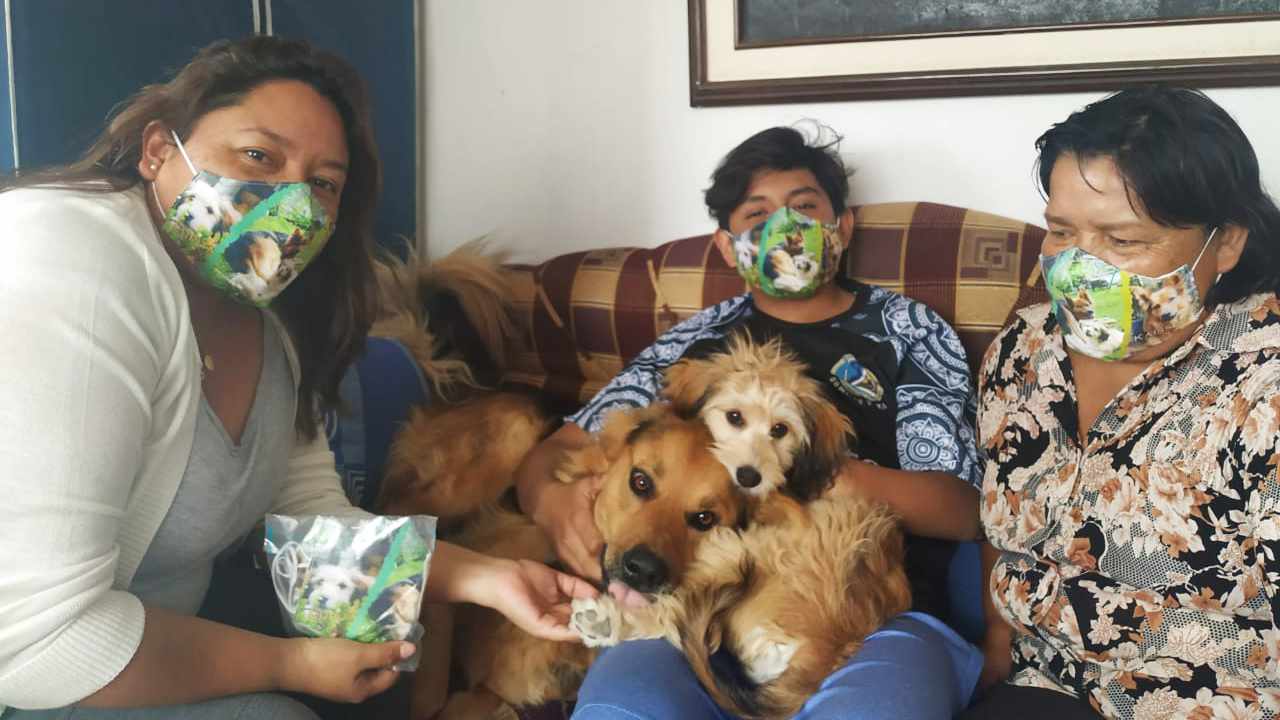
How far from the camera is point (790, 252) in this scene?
1.41m

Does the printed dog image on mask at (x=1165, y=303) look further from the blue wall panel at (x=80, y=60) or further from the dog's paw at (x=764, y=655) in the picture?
the blue wall panel at (x=80, y=60)

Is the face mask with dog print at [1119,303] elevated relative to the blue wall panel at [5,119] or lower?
lower

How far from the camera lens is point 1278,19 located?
5.03ft

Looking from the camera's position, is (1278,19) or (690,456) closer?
(690,456)

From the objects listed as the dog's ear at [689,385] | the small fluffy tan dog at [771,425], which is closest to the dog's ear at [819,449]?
the small fluffy tan dog at [771,425]

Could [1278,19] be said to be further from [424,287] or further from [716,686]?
[424,287]

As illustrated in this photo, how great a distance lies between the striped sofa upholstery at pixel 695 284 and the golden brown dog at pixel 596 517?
36 cm

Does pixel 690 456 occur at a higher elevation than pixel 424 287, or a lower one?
lower

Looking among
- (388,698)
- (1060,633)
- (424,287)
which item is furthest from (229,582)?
(1060,633)

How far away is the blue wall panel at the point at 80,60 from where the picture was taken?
1.39 metres

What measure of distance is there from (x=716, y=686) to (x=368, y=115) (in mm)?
834

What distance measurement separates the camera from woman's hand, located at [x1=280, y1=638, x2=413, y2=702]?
103 cm

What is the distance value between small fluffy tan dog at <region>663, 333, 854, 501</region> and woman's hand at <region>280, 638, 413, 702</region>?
0.50m

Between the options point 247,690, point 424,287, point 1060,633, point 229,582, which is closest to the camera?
point 247,690
